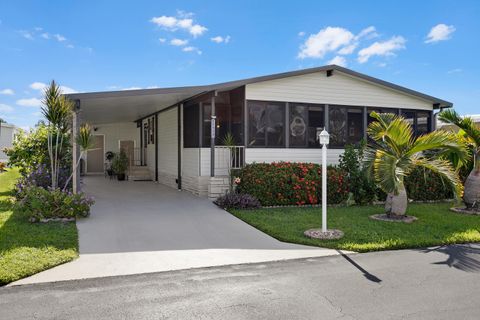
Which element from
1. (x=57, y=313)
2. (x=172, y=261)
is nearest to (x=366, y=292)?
(x=172, y=261)

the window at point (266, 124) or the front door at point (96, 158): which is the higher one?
the window at point (266, 124)

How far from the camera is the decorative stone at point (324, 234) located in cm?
622

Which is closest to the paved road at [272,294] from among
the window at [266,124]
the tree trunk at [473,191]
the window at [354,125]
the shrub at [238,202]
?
the shrub at [238,202]

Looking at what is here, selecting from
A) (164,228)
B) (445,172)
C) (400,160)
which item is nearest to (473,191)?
(445,172)

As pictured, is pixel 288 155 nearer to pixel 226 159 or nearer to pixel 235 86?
pixel 226 159

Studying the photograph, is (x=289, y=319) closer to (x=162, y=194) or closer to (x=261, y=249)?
(x=261, y=249)

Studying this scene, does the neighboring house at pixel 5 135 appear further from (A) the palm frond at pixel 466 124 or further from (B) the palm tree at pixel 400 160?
(A) the palm frond at pixel 466 124

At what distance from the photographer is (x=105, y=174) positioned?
19500 millimetres

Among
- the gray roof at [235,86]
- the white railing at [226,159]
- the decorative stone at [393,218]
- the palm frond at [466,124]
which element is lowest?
the decorative stone at [393,218]

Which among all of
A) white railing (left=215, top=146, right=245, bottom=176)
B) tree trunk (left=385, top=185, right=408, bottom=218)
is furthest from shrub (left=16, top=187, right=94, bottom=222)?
tree trunk (left=385, top=185, right=408, bottom=218)

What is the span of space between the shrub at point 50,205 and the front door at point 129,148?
9607 millimetres

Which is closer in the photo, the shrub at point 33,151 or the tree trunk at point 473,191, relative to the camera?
the tree trunk at point 473,191

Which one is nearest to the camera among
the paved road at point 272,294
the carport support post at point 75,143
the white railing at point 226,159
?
the paved road at point 272,294

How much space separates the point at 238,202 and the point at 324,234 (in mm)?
3026
